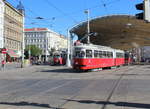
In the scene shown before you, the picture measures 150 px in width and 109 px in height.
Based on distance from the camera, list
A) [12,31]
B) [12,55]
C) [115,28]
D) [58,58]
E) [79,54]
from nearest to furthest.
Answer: [79,54] < [58,58] < [115,28] < [12,31] < [12,55]

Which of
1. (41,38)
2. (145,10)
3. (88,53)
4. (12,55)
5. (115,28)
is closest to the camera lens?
(145,10)

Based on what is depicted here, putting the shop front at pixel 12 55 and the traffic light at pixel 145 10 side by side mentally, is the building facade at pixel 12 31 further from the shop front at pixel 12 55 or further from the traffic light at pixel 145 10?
the traffic light at pixel 145 10

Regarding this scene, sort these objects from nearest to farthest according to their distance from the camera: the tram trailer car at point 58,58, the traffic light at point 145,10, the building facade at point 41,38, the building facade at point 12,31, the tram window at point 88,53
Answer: the traffic light at point 145,10
the tram window at point 88,53
the tram trailer car at point 58,58
the building facade at point 12,31
the building facade at point 41,38

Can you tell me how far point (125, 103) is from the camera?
29.7ft

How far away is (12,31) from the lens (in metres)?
73.8

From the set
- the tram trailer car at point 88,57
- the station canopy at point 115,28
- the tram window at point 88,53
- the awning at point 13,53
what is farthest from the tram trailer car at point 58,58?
the awning at point 13,53

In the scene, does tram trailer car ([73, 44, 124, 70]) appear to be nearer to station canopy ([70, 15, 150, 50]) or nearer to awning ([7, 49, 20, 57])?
station canopy ([70, 15, 150, 50])

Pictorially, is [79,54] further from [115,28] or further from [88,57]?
[115,28]

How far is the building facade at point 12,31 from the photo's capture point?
225 ft

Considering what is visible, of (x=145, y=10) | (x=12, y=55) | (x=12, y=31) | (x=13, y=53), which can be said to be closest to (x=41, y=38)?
(x=13, y=53)

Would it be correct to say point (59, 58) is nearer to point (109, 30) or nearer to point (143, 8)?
point (109, 30)

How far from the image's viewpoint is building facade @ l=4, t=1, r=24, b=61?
6869 cm

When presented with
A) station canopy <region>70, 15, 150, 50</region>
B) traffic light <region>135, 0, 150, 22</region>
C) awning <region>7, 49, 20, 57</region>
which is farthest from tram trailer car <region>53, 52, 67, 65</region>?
traffic light <region>135, 0, 150, 22</region>

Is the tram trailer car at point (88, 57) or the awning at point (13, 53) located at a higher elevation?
the awning at point (13, 53)
